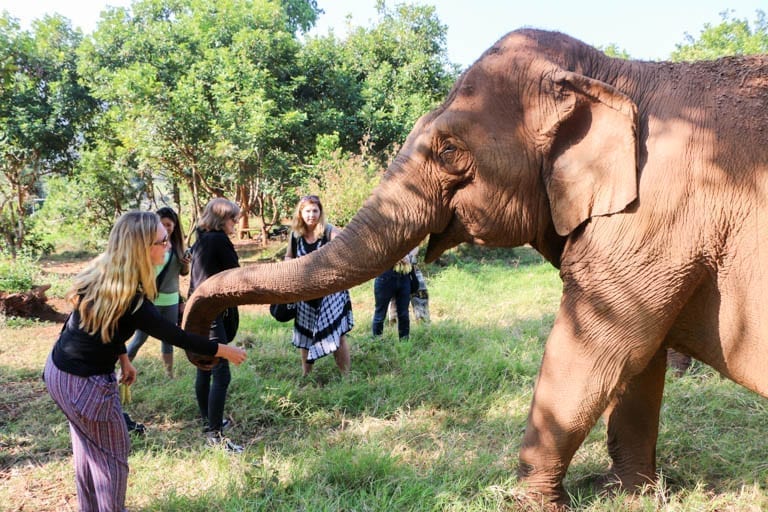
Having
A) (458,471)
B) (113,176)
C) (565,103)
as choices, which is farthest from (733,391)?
(113,176)

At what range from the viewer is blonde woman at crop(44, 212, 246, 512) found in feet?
7.61

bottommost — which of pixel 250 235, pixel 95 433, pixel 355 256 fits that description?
pixel 95 433

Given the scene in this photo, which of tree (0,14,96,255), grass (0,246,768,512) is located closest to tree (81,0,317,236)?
tree (0,14,96,255)

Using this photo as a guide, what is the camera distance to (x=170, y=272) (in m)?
4.63

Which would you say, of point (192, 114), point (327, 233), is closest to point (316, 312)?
point (327, 233)

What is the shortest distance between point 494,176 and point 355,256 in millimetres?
660

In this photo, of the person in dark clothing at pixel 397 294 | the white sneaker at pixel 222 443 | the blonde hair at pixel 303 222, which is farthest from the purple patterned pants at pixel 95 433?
the person in dark clothing at pixel 397 294

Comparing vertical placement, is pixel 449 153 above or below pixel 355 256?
above

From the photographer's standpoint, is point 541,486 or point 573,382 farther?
point 541,486

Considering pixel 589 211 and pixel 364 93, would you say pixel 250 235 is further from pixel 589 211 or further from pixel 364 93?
pixel 589 211

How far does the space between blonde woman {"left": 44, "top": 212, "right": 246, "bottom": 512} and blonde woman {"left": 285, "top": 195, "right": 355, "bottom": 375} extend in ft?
6.77

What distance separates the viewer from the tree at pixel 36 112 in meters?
11.8

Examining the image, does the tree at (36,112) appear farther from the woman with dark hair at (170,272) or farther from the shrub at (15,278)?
the woman with dark hair at (170,272)

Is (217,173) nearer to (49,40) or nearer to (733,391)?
(49,40)
